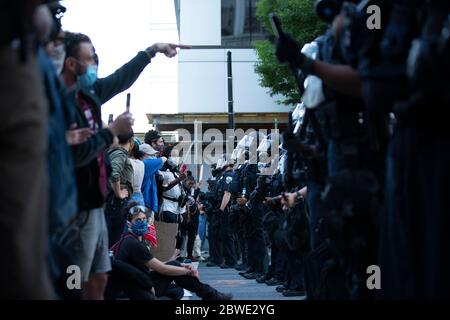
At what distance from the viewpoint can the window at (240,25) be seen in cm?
3675

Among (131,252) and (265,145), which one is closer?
(131,252)

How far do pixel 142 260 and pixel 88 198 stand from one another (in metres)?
3.26

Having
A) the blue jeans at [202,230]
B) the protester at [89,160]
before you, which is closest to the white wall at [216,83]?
the blue jeans at [202,230]

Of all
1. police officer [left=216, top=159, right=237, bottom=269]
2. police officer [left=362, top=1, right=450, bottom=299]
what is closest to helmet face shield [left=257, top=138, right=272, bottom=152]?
police officer [left=216, top=159, right=237, bottom=269]

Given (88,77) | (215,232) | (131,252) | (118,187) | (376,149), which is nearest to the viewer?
(376,149)

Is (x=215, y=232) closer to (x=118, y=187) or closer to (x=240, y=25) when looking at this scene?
(x=118, y=187)

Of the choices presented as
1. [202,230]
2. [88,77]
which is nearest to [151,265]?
[88,77]

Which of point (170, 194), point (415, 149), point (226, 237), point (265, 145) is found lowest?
point (226, 237)

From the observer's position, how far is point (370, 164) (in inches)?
191

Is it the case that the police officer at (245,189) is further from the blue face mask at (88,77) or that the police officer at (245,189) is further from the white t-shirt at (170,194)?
the blue face mask at (88,77)

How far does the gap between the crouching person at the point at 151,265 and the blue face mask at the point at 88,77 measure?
9.48 feet

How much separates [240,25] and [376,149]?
32.7 metres

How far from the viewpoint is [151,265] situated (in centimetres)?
833
